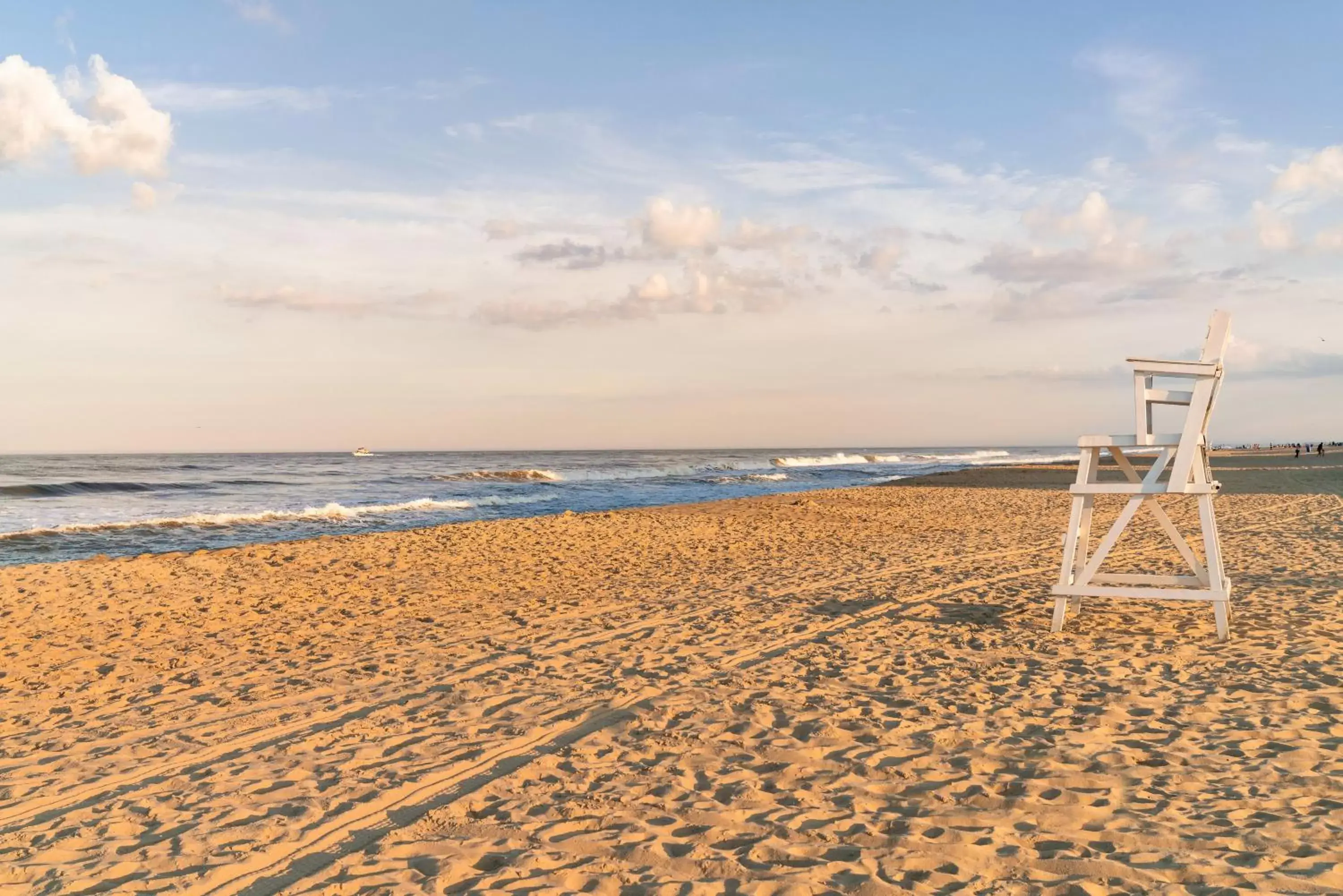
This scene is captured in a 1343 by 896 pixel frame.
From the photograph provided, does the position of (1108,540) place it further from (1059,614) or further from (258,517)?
(258,517)

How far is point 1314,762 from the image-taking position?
14.1ft

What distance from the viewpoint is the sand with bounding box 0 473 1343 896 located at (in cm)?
349

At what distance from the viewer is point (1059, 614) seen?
7.46 meters

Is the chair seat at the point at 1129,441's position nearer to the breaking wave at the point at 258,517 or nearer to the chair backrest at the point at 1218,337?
the chair backrest at the point at 1218,337

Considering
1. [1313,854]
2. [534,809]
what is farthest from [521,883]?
[1313,854]

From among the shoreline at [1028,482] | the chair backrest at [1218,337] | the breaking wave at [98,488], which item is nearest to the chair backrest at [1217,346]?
the chair backrest at [1218,337]

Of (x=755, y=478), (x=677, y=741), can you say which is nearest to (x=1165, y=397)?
(x=677, y=741)

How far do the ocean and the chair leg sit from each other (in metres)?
16.1

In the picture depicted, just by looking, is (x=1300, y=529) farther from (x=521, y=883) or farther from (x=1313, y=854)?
(x=521, y=883)

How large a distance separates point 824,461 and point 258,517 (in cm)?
6421

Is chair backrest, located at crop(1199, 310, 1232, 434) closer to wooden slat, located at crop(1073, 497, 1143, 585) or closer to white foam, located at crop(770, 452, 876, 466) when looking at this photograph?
wooden slat, located at crop(1073, 497, 1143, 585)

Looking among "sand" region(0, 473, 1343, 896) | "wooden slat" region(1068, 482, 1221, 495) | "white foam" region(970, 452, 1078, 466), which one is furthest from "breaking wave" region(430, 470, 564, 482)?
"wooden slat" region(1068, 482, 1221, 495)

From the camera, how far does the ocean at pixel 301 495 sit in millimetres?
19281

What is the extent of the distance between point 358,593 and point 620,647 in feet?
15.9
